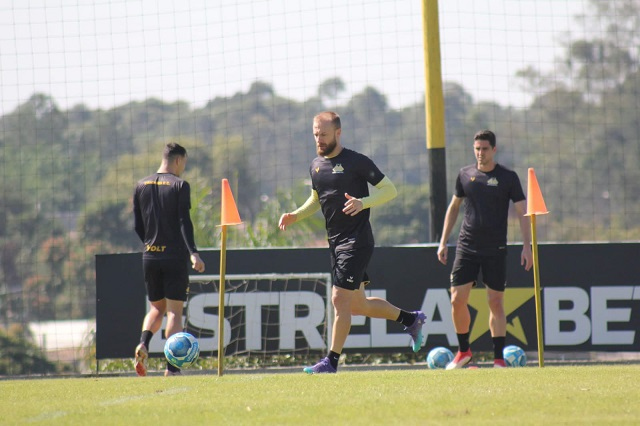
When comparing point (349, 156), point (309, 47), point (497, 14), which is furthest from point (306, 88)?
point (349, 156)

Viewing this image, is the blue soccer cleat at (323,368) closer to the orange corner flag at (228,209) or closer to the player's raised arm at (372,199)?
the player's raised arm at (372,199)

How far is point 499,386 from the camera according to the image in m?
7.50

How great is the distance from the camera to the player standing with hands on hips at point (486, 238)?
35.2 ft

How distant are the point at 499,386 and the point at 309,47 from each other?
8.65 m

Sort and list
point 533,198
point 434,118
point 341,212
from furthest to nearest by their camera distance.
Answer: point 434,118, point 533,198, point 341,212

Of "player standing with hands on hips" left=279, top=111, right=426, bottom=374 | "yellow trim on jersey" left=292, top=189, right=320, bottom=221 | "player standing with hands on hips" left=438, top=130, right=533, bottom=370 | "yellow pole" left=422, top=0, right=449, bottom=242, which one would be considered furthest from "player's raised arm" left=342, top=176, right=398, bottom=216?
"yellow pole" left=422, top=0, right=449, bottom=242

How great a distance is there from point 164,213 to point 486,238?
3.23 meters

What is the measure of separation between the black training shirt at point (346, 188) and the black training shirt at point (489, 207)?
79.4 inches

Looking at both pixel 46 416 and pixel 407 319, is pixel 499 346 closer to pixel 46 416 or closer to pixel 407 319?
pixel 407 319

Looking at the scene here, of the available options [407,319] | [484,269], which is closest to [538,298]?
[484,269]

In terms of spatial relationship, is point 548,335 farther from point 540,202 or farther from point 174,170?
point 174,170

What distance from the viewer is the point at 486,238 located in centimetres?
1074

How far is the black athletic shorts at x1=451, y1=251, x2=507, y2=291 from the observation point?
35.2ft

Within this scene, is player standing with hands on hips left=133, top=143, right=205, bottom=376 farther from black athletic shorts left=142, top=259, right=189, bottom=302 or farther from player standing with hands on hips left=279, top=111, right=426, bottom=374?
player standing with hands on hips left=279, top=111, right=426, bottom=374
